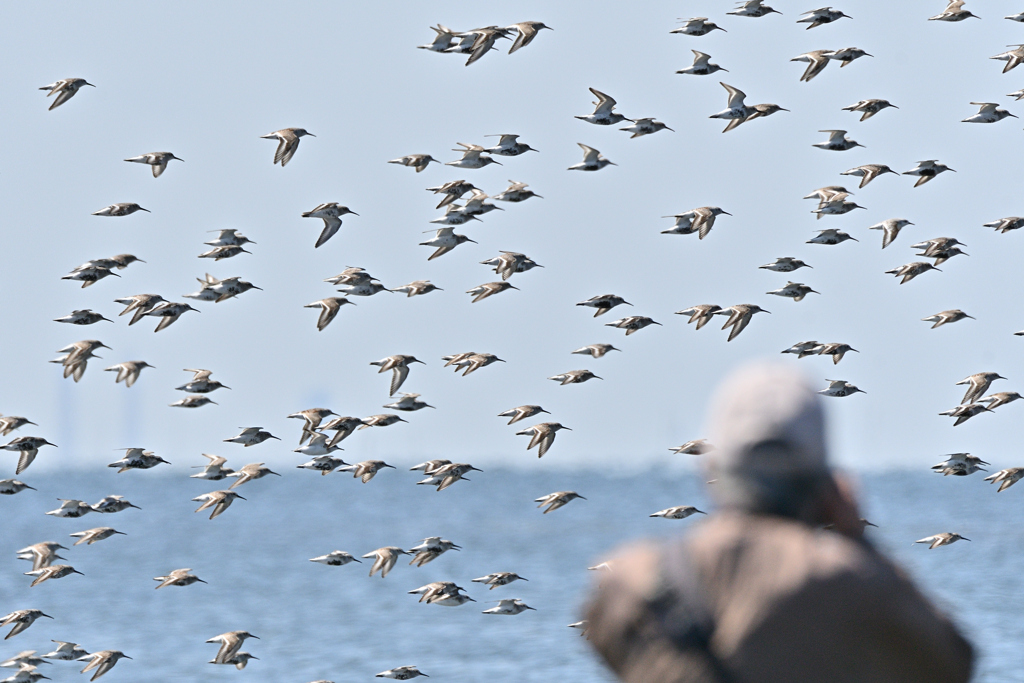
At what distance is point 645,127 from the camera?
31.0m

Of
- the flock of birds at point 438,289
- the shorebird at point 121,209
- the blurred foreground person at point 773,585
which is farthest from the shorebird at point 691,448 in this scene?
the blurred foreground person at point 773,585

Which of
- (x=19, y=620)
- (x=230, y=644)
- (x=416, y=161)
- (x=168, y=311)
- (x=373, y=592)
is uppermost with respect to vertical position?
(x=416, y=161)

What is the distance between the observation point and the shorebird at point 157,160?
104ft

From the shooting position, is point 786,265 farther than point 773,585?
Yes

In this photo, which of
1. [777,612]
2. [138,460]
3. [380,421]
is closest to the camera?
[777,612]

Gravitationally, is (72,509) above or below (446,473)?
above

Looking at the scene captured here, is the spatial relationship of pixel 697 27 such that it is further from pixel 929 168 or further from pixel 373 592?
pixel 373 592

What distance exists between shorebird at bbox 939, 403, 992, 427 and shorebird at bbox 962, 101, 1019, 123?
17.1 ft

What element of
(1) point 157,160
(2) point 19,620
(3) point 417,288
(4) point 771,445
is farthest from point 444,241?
(4) point 771,445

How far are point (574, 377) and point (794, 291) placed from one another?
4544mm

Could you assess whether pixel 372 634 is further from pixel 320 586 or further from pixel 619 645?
pixel 619 645

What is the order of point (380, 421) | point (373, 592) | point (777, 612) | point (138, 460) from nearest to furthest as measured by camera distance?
point (777, 612), point (138, 460), point (380, 421), point (373, 592)

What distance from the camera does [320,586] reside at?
8094 cm

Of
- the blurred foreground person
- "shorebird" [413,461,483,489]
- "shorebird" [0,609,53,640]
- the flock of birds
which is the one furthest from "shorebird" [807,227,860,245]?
the blurred foreground person
